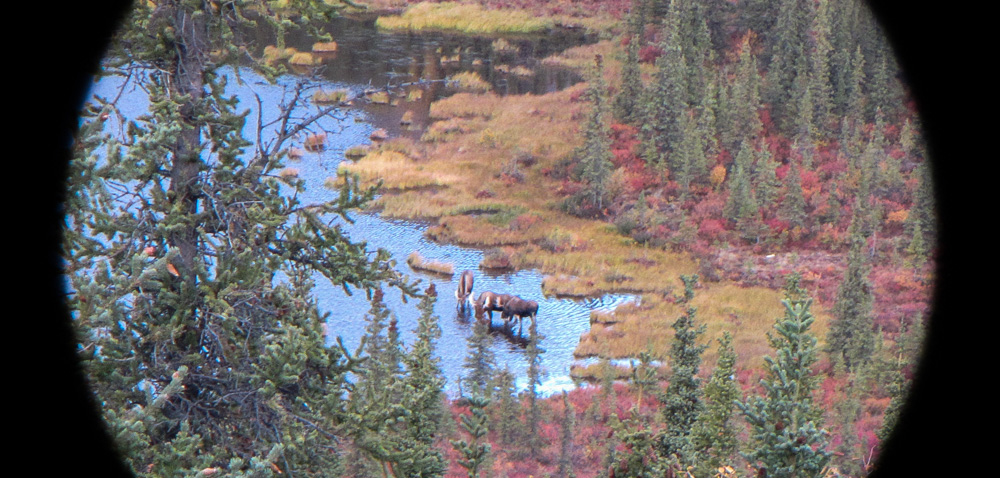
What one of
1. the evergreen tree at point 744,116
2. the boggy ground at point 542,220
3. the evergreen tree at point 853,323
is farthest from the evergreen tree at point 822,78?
the evergreen tree at point 853,323

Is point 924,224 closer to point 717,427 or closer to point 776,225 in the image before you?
point 776,225

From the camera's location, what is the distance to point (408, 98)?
177 ft

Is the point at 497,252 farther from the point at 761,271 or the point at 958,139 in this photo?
the point at 958,139

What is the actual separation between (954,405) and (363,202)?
34.3 ft

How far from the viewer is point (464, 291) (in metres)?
31.1

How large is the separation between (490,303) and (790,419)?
69.4 ft

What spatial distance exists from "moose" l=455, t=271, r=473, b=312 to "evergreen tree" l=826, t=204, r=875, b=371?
1106 cm

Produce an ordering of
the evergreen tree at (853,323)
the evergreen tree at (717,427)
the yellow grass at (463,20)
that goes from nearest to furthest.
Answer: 1. the evergreen tree at (717,427)
2. the evergreen tree at (853,323)
3. the yellow grass at (463,20)

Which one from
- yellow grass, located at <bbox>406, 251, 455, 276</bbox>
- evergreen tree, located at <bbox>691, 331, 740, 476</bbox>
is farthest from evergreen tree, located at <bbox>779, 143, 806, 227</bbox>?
evergreen tree, located at <bbox>691, 331, 740, 476</bbox>

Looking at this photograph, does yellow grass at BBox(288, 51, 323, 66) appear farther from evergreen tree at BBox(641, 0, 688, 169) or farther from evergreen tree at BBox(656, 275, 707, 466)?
evergreen tree at BBox(656, 275, 707, 466)

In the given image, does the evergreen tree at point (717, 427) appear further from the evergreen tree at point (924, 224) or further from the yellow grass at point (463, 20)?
the yellow grass at point (463, 20)

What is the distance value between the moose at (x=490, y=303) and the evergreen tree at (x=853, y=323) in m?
9.67

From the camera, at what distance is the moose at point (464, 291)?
30861 mm

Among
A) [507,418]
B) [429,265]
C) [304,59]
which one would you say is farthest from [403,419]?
[304,59]
